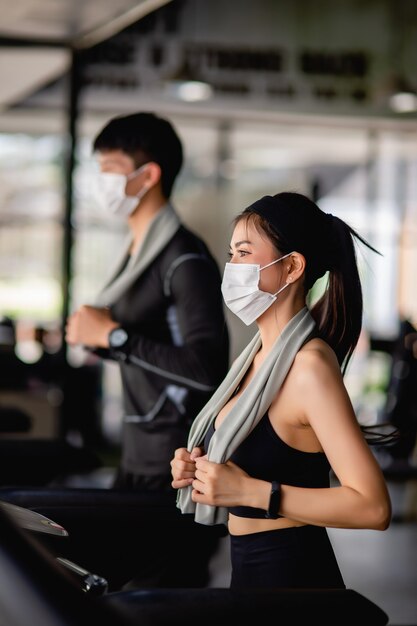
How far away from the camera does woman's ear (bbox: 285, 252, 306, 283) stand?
5.06ft

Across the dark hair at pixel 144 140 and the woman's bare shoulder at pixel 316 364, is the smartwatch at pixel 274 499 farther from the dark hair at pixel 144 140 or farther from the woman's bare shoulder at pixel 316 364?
the dark hair at pixel 144 140

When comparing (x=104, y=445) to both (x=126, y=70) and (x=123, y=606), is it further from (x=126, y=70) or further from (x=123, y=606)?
(x=123, y=606)

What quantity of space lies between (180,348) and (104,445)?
231 inches

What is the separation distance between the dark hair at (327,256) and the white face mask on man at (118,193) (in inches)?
36.2

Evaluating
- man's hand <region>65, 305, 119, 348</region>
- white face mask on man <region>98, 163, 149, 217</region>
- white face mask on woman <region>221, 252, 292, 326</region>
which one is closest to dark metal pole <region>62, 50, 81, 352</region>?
white face mask on man <region>98, 163, 149, 217</region>

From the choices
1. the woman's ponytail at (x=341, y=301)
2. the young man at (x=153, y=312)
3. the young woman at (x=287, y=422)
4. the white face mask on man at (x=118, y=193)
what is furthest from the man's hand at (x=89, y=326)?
the woman's ponytail at (x=341, y=301)

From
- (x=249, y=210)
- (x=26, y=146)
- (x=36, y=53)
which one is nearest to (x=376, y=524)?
(x=249, y=210)

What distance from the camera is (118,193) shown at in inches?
96.8

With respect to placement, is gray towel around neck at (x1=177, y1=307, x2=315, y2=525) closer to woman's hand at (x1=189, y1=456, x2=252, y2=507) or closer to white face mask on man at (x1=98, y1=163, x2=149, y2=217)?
woman's hand at (x1=189, y1=456, x2=252, y2=507)

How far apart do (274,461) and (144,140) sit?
3.97 ft

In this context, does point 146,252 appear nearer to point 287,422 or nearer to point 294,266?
point 294,266

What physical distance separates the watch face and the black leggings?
0.77m

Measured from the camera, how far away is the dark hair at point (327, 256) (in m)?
1.55

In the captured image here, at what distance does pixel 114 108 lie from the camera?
9062 mm
